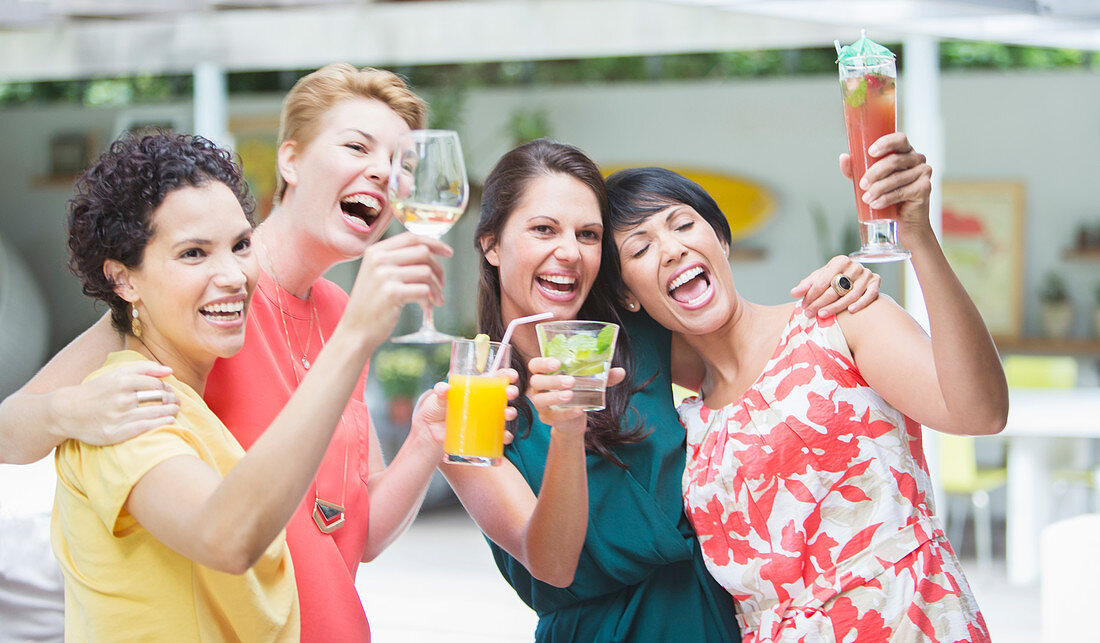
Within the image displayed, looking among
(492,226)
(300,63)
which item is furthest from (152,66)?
(492,226)

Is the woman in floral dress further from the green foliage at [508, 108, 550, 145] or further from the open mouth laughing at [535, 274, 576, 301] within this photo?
the green foliage at [508, 108, 550, 145]

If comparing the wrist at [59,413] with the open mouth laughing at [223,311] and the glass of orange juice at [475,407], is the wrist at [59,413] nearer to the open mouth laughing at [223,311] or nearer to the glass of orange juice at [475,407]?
the open mouth laughing at [223,311]

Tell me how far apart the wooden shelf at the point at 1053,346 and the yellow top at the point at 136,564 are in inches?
341

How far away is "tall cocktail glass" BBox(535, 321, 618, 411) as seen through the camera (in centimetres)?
181

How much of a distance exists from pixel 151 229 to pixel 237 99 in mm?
9274

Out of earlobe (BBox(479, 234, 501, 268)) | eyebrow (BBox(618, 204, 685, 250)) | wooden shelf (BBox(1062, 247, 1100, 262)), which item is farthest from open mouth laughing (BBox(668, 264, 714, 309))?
wooden shelf (BBox(1062, 247, 1100, 262))

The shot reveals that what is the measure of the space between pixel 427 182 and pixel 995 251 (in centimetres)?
881

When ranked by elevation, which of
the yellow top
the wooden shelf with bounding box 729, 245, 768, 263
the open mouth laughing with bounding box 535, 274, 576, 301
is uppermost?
the wooden shelf with bounding box 729, 245, 768, 263

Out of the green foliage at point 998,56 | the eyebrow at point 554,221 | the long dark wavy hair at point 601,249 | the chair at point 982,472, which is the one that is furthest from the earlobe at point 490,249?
the green foliage at point 998,56

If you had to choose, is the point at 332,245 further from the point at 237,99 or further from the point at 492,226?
the point at 237,99

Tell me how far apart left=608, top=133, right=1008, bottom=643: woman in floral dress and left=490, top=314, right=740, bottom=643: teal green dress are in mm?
67

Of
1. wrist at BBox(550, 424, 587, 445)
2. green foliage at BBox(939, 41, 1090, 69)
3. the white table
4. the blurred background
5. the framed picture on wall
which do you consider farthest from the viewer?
green foliage at BBox(939, 41, 1090, 69)

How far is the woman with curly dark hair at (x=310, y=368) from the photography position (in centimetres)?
175

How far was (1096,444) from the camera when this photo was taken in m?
9.03
